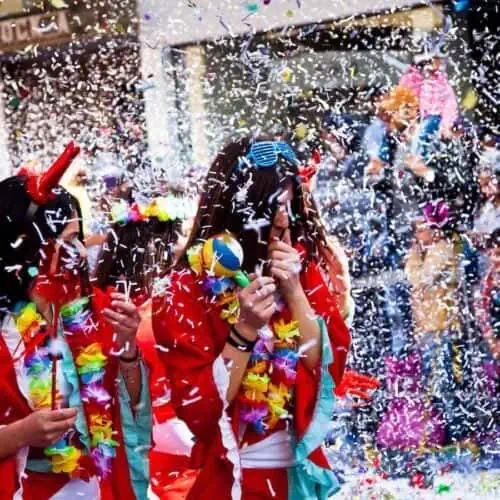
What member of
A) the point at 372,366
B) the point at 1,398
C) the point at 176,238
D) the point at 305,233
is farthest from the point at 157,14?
the point at 1,398

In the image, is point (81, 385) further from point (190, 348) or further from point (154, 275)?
point (154, 275)

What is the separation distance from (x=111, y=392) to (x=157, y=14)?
12.9 ft

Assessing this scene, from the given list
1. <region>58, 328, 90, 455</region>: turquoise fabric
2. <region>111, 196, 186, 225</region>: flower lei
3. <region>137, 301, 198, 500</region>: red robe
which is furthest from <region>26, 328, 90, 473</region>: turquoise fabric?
<region>111, 196, 186, 225</region>: flower lei

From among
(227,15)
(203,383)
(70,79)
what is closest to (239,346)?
(203,383)

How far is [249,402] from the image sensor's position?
3.26 m

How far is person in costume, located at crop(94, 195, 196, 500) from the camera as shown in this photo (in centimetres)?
385

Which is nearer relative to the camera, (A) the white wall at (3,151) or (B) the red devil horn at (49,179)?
(B) the red devil horn at (49,179)

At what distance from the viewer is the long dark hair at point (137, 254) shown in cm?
417

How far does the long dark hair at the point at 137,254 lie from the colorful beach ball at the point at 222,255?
0.93 metres

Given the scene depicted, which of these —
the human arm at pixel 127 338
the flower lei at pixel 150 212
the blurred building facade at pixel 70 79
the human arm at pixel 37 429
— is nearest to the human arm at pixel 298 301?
the human arm at pixel 127 338

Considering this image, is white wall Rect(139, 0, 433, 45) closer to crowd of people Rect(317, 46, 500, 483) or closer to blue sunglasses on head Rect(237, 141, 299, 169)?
crowd of people Rect(317, 46, 500, 483)

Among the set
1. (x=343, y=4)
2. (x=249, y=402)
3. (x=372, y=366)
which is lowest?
(x=372, y=366)

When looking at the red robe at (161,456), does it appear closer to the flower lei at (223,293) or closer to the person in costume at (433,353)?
the flower lei at (223,293)

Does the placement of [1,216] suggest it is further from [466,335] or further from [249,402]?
[466,335]
